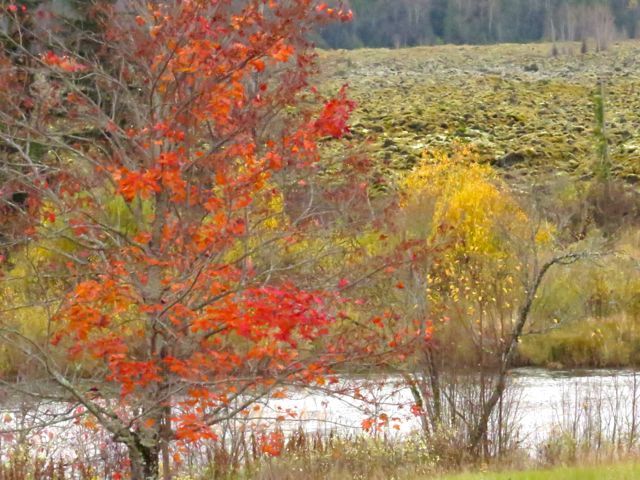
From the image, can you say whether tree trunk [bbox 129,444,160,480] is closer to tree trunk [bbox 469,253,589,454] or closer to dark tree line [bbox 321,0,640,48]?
tree trunk [bbox 469,253,589,454]

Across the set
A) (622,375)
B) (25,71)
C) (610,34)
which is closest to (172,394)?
(25,71)

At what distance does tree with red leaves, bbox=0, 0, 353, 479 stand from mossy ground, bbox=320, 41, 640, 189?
28.6 meters

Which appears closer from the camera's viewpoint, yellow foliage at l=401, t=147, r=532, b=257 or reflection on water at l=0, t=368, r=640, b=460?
reflection on water at l=0, t=368, r=640, b=460

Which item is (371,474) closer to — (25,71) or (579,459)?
(579,459)

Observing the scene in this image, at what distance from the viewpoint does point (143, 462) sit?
32.8ft

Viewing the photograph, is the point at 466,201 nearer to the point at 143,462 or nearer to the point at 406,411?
the point at 406,411

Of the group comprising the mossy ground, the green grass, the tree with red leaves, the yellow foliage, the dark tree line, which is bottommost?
the green grass

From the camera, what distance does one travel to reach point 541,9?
129250 millimetres

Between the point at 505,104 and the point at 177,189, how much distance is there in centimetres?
5883

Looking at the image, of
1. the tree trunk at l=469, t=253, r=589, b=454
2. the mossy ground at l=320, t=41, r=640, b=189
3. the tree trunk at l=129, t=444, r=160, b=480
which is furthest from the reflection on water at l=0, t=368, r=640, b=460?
the mossy ground at l=320, t=41, r=640, b=189

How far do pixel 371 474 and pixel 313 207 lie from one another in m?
3.80

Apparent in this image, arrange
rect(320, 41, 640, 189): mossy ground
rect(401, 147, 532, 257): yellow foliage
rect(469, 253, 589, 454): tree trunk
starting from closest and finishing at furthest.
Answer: rect(469, 253, 589, 454): tree trunk < rect(401, 147, 532, 257): yellow foliage < rect(320, 41, 640, 189): mossy ground

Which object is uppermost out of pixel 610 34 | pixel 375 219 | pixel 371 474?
pixel 610 34

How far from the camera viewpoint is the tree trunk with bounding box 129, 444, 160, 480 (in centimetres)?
990
